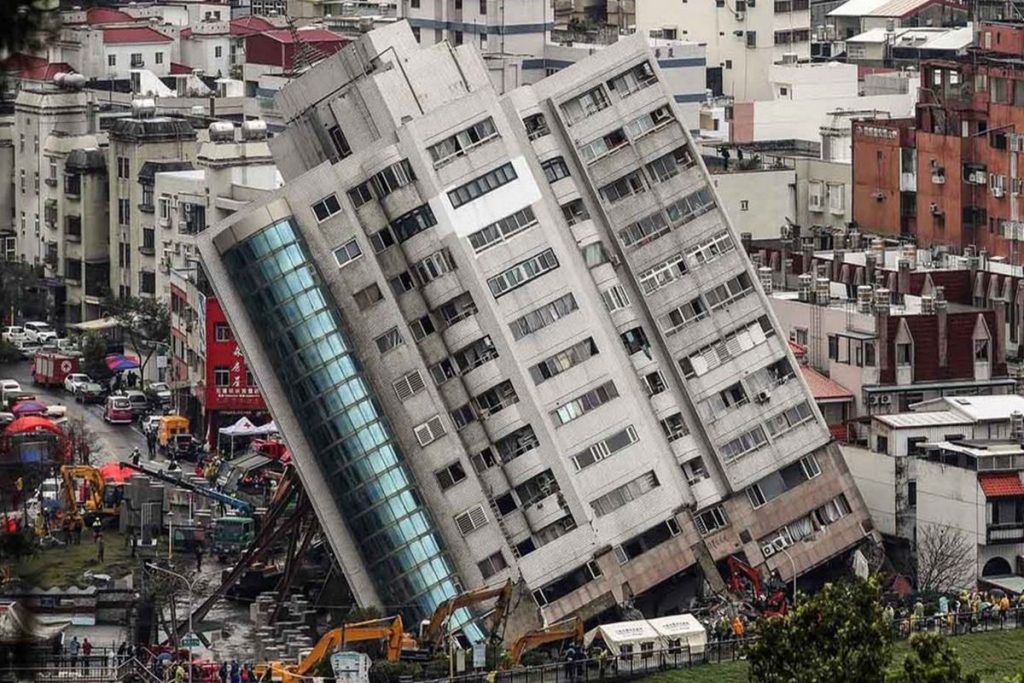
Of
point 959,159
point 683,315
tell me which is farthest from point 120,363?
point 683,315

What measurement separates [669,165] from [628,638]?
39.5 ft

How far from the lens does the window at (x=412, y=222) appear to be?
6425cm

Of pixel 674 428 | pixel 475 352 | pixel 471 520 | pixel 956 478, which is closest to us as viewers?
pixel 471 520

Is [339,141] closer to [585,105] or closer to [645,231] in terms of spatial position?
[585,105]

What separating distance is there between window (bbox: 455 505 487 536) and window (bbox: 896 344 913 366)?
15.0 m

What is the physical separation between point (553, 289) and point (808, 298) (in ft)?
52.3

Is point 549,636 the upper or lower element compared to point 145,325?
lower

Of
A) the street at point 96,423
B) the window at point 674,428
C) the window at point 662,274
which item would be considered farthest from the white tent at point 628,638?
the street at point 96,423

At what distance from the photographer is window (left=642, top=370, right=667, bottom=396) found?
65750mm

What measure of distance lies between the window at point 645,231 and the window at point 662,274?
0.57 m

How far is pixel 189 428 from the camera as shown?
293 ft

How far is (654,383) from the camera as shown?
65.9 meters

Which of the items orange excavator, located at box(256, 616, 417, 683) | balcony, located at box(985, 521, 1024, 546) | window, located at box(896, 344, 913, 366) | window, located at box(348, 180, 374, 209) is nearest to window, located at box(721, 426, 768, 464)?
balcony, located at box(985, 521, 1024, 546)

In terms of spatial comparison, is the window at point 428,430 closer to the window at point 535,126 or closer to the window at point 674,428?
the window at point 674,428
